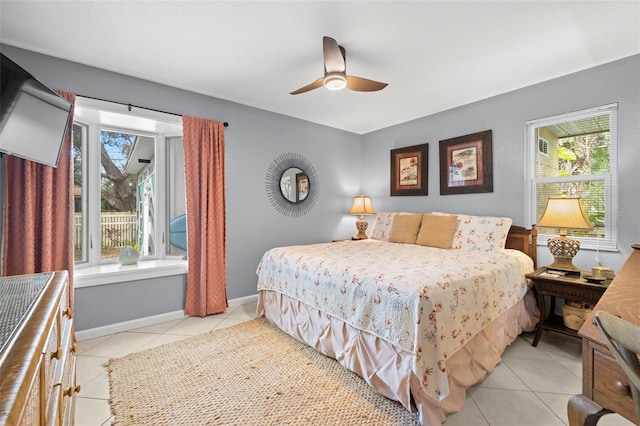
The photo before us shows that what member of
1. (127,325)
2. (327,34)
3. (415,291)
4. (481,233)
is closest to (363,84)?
(327,34)

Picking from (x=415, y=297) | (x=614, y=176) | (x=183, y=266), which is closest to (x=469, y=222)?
(x=614, y=176)

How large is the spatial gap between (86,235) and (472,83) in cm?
429

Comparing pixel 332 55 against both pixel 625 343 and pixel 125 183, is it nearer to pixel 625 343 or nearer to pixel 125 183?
pixel 625 343

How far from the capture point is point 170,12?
6.09ft

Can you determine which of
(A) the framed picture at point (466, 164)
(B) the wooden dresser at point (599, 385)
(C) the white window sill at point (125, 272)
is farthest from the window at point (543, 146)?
(C) the white window sill at point (125, 272)

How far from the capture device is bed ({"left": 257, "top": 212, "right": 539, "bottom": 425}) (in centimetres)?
152

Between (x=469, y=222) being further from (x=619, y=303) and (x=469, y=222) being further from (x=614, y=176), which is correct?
(x=619, y=303)

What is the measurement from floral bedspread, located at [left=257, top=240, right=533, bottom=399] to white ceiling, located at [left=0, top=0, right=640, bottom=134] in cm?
175

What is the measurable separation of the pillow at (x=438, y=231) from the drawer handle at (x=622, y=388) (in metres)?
2.39

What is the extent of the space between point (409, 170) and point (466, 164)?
0.82m

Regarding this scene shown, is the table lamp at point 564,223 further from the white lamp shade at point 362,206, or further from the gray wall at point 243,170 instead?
the gray wall at point 243,170

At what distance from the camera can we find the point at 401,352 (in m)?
1.59

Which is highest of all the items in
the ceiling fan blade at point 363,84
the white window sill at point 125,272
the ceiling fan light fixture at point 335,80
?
the ceiling fan blade at point 363,84

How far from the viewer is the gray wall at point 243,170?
2.52 m
